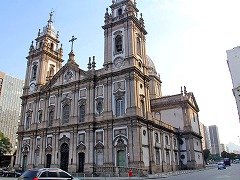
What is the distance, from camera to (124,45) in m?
36.0

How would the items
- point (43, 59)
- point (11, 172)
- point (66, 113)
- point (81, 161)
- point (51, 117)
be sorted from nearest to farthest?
1. point (11, 172)
2. point (81, 161)
3. point (66, 113)
4. point (51, 117)
5. point (43, 59)

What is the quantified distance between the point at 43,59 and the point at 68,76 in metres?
8.72

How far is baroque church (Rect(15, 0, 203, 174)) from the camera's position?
→ 31625 millimetres

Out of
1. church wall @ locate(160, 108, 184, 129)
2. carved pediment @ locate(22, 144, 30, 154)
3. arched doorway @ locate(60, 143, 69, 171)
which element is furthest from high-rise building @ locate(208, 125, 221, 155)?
arched doorway @ locate(60, 143, 69, 171)

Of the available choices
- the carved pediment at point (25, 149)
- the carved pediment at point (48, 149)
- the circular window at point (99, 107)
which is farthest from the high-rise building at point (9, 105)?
the circular window at point (99, 107)

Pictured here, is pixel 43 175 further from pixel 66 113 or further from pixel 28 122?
pixel 28 122

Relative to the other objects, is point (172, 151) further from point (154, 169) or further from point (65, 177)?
point (65, 177)

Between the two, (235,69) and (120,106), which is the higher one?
(120,106)

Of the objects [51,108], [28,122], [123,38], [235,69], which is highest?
[123,38]

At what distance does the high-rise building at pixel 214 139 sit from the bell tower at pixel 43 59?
556 ft

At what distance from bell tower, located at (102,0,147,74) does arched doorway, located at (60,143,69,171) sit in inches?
518

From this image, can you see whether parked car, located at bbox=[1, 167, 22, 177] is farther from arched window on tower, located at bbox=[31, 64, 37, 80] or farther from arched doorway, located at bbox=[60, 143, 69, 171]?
arched window on tower, located at bbox=[31, 64, 37, 80]

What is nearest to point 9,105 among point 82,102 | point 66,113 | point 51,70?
point 51,70

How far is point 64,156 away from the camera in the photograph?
35562mm
